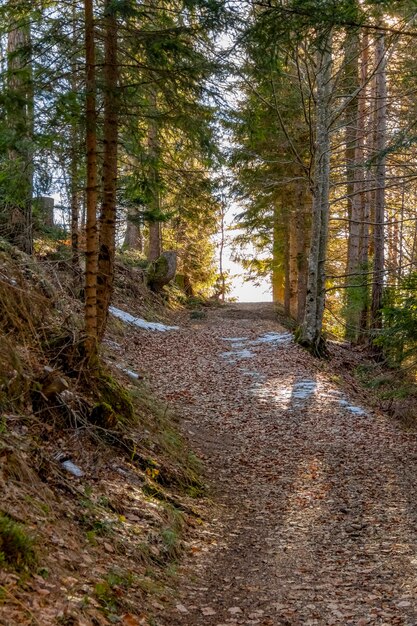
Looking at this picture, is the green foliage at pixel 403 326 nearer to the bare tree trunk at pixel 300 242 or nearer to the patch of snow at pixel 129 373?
the patch of snow at pixel 129 373

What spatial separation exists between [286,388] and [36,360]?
21.6 feet

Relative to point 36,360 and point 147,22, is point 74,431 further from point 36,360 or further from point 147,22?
point 147,22

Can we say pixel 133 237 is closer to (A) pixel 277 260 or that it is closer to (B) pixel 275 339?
(A) pixel 277 260

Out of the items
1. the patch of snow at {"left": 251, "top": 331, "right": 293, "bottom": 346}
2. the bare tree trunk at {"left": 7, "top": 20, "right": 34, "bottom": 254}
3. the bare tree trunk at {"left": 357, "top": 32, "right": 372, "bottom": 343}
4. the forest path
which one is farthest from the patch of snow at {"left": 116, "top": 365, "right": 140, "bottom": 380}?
the bare tree trunk at {"left": 357, "top": 32, "right": 372, "bottom": 343}

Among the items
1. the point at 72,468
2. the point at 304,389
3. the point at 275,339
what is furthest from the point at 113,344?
the point at 72,468

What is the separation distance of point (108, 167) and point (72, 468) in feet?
14.9

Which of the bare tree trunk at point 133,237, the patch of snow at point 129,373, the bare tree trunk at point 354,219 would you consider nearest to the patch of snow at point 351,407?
the patch of snow at point 129,373

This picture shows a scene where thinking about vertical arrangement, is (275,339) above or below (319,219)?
below

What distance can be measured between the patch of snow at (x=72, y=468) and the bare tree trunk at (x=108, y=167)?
2.98 metres

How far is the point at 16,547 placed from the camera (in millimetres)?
3432

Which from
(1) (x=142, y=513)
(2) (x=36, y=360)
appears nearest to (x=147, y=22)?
(2) (x=36, y=360)

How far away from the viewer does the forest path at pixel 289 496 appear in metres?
4.36

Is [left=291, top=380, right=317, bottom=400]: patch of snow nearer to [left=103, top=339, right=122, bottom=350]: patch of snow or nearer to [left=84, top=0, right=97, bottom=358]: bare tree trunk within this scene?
[left=103, top=339, right=122, bottom=350]: patch of snow

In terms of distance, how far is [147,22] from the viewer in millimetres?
7656
